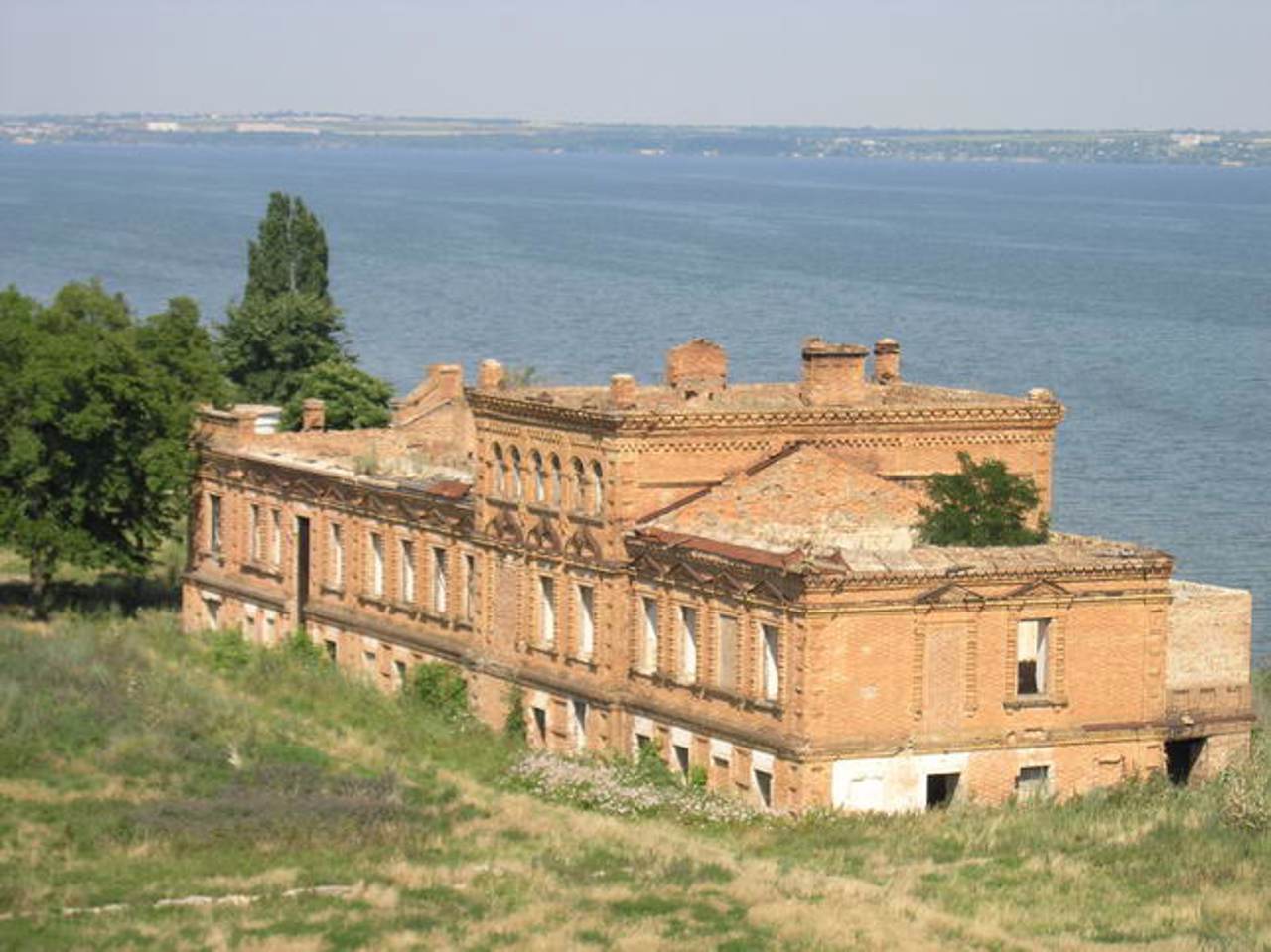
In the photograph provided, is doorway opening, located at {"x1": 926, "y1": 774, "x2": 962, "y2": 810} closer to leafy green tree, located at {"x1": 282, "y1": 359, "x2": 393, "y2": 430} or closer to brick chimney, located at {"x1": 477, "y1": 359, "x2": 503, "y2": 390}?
brick chimney, located at {"x1": 477, "y1": 359, "x2": 503, "y2": 390}

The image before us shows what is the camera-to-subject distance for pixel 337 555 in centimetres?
6506

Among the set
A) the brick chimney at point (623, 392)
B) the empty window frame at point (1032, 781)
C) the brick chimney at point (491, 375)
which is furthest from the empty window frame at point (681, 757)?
the brick chimney at point (491, 375)

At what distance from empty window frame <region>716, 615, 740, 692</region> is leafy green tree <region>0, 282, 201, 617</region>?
67.1 feet

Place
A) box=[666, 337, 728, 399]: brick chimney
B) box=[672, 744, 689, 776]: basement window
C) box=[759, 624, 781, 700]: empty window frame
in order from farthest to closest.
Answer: box=[666, 337, 728, 399]: brick chimney
box=[672, 744, 689, 776]: basement window
box=[759, 624, 781, 700]: empty window frame

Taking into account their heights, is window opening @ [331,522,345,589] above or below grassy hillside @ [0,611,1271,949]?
above

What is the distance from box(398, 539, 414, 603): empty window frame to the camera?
62.0m

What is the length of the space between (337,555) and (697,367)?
9.41m

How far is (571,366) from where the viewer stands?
134 m

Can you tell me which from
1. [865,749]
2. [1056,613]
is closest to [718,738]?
[865,749]

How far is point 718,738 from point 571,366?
83.4m

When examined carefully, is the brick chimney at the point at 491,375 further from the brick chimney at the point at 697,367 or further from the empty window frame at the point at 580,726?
the empty window frame at the point at 580,726

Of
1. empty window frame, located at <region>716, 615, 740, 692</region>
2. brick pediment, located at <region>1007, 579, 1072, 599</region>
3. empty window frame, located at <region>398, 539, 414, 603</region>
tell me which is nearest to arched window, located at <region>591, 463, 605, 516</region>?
empty window frame, located at <region>716, 615, 740, 692</region>

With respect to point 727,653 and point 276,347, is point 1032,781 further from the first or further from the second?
point 276,347

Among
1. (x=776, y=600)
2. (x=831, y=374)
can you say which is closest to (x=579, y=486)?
(x=831, y=374)
